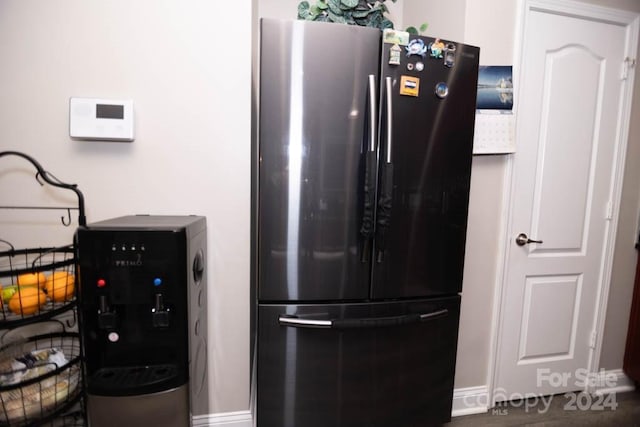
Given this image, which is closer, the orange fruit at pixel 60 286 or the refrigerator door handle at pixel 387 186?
the orange fruit at pixel 60 286

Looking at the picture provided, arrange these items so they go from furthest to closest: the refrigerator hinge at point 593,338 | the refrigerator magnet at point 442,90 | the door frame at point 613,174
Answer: the refrigerator hinge at point 593,338 → the door frame at point 613,174 → the refrigerator magnet at point 442,90

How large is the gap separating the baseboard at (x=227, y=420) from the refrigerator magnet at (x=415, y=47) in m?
1.80

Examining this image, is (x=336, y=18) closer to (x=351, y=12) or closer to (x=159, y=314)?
(x=351, y=12)

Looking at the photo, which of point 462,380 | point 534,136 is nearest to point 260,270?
point 462,380

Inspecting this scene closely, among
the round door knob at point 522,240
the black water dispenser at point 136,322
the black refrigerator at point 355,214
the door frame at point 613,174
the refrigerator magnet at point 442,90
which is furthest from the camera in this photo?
the round door knob at point 522,240

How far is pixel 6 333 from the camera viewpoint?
3.47 ft

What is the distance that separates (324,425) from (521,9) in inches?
90.2

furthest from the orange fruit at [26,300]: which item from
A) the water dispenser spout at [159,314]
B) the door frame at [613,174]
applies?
the door frame at [613,174]

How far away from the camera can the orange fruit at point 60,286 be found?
3.37ft

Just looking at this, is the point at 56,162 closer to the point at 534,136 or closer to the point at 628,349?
the point at 534,136

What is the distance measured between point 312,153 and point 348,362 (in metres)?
0.89

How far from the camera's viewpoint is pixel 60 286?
41.1 inches

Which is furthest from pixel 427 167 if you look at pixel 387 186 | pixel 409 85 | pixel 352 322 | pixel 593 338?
pixel 593 338

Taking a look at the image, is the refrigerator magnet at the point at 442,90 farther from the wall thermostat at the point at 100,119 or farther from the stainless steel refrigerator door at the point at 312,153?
the wall thermostat at the point at 100,119
